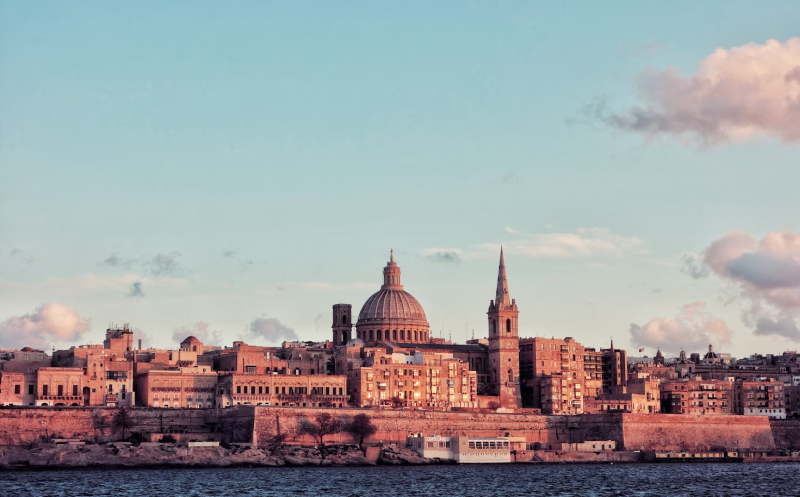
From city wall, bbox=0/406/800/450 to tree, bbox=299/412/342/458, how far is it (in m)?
0.32

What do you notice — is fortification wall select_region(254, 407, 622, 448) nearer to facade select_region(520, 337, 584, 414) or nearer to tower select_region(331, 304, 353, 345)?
facade select_region(520, 337, 584, 414)

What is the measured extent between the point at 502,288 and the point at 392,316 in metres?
11.8

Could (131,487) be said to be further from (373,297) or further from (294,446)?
(373,297)

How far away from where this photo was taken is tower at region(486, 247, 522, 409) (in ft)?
410

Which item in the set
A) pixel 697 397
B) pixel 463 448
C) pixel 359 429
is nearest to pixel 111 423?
pixel 359 429

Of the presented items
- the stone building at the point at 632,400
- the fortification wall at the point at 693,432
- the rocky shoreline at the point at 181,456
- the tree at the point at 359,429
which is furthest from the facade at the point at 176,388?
the stone building at the point at 632,400

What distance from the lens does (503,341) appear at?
413ft

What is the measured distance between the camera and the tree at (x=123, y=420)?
99.5 metres

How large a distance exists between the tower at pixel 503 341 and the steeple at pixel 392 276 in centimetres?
1266

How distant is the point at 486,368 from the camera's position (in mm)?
129000

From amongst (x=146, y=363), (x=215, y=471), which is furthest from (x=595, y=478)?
(x=146, y=363)

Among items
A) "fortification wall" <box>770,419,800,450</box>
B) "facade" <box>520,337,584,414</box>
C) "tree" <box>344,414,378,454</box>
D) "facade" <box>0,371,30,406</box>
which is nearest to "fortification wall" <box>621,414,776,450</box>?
"fortification wall" <box>770,419,800,450</box>

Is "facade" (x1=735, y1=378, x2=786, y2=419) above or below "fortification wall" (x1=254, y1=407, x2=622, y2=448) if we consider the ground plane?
above

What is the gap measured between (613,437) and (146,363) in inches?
1390
